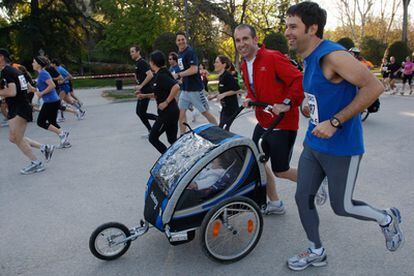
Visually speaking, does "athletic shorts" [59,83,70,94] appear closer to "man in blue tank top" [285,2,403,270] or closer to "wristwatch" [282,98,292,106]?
"wristwatch" [282,98,292,106]

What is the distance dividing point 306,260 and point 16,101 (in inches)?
184

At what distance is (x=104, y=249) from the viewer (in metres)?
3.06

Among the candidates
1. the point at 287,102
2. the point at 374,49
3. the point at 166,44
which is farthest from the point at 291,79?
the point at 374,49

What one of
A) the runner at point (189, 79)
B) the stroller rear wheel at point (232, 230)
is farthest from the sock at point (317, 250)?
the runner at point (189, 79)

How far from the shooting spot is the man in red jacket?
125 inches

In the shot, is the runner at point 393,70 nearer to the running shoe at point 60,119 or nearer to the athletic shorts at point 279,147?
the running shoe at point 60,119

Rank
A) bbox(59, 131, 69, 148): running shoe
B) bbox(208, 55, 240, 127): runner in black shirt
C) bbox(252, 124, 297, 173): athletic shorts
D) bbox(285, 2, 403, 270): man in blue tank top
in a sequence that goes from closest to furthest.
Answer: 1. bbox(285, 2, 403, 270): man in blue tank top
2. bbox(252, 124, 297, 173): athletic shorts
3. bbox(208, 55, 240, 127): runner in black shirt
4. bbox(59, 131, 69, 148): running shoe

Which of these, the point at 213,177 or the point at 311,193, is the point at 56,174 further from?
the point at 311,193

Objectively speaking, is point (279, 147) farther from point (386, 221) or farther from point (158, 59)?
point (158, 59)

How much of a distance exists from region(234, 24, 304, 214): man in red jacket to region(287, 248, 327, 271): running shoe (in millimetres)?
825

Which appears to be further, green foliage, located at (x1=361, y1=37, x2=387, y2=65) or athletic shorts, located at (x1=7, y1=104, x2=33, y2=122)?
green foliage, located at (x1=361, y1=37, x2=387, y2=65)

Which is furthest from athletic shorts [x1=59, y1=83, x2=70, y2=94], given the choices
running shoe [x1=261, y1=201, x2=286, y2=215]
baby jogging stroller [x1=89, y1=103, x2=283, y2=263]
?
running shoe [x1=261, y1=201, x2=286, y2=215]

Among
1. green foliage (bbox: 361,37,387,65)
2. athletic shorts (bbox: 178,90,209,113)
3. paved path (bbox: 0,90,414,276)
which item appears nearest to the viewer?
paved path (bbox: 0,90,414,276)

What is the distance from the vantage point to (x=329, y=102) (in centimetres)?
233
